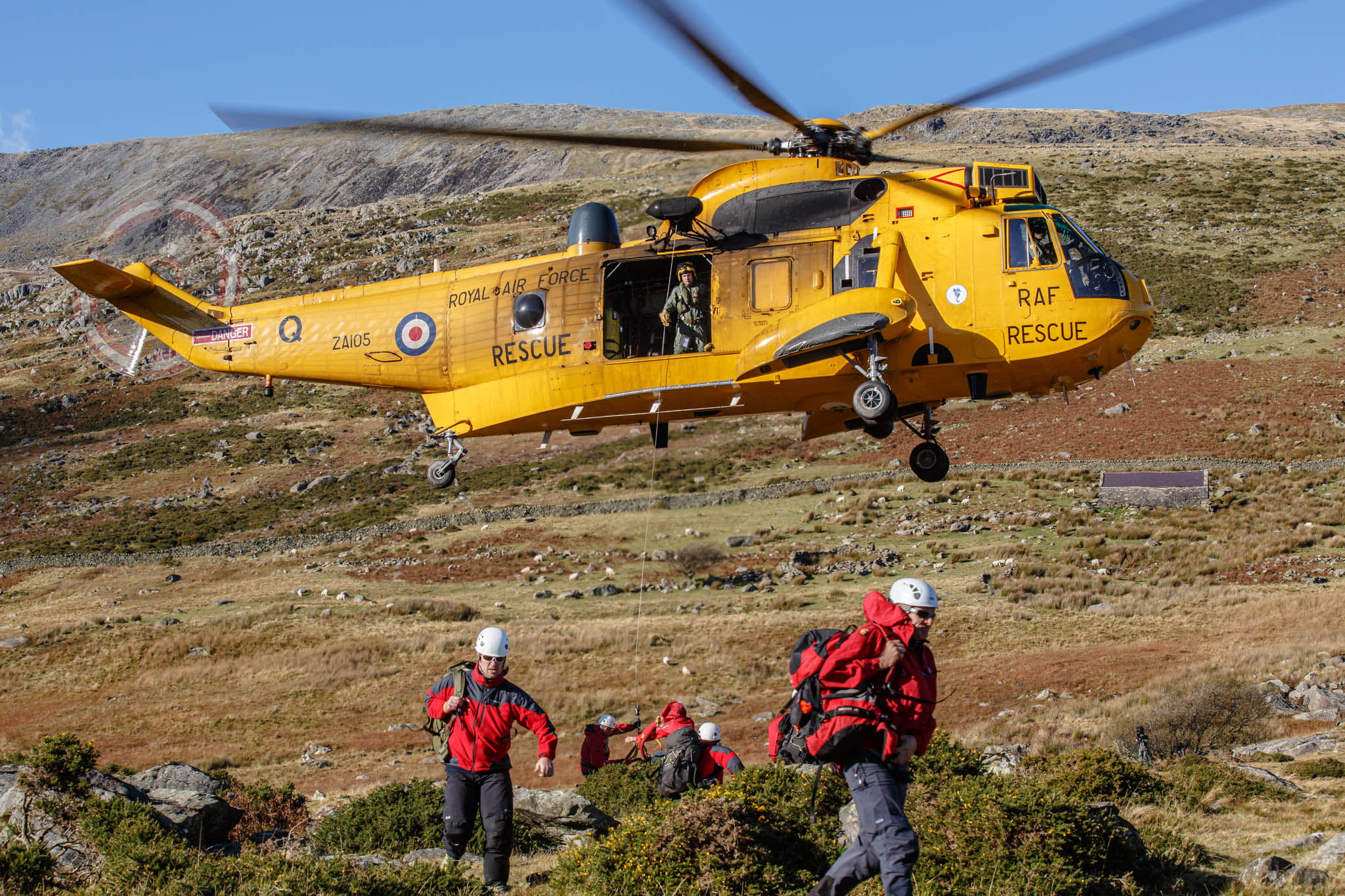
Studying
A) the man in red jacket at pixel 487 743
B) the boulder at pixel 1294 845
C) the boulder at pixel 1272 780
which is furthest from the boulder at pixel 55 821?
the boulder at pixel 1272 780

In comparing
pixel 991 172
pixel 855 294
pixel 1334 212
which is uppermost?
pixel 1334 212

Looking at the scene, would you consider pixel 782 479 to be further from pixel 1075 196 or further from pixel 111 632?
pixel 1075 196

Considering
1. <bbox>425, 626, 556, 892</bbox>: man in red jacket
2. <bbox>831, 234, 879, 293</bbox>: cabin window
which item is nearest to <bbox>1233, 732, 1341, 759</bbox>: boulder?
<bbox>831, 234, 879, 293</bbox>: cabin window

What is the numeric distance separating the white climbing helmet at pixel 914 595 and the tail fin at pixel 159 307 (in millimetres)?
13797

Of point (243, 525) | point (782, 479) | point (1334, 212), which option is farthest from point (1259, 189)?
point (243, 525)

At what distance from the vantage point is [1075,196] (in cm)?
7000

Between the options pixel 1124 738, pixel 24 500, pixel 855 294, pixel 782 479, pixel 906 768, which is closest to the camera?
pixel 906 768

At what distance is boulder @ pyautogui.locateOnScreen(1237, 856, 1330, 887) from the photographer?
22.7 ft

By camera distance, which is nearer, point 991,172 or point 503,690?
point 503,690

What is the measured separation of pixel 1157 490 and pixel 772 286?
78.4 ft

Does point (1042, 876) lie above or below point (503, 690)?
below

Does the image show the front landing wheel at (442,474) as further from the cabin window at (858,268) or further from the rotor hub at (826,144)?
the rotor hub at (826,144)

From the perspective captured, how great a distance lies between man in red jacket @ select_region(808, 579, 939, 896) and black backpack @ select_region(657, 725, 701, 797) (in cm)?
390

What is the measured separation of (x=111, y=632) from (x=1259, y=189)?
7112 cm
